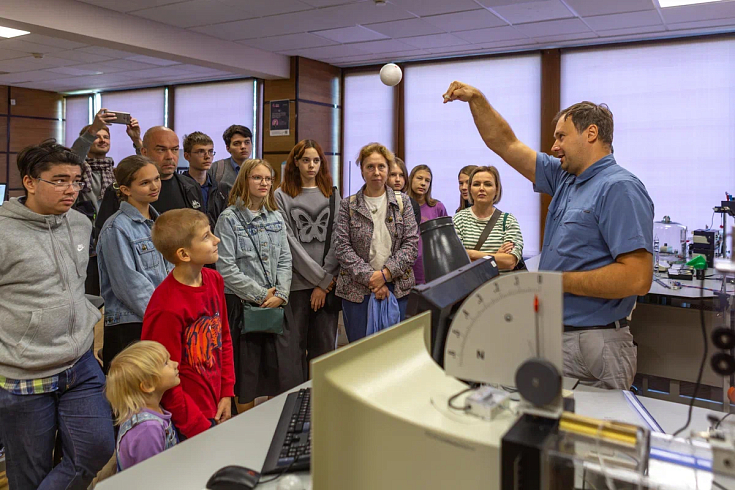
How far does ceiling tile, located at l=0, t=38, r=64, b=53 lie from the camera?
5.71 metres

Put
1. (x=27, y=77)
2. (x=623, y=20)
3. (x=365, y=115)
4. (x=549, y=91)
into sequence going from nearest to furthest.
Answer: (x=623, y=20) < (x=549, y=91) < (x=365, y=115) < (x=27, y=77)

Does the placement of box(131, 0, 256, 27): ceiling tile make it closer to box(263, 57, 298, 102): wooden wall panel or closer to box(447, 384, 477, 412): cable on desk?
box(263, 57, 298, 102): wooden wall panel

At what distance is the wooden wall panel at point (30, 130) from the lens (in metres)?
8.44

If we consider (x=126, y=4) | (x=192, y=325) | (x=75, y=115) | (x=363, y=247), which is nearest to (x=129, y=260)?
(x=192, y=325)

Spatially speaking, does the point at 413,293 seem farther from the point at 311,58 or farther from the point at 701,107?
the point at 311,58

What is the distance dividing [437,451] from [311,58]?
6.20 m

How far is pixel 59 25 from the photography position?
14.6 feet

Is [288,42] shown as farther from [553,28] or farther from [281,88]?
[553,28]

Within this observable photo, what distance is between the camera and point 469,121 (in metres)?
6.22

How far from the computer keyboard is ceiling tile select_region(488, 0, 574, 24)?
390cm

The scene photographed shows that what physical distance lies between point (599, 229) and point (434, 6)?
10.6ft

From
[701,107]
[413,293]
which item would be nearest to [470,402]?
[413,293]

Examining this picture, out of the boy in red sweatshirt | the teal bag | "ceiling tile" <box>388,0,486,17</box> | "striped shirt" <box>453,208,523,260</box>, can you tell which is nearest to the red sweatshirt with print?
the boy in red sweatshirt

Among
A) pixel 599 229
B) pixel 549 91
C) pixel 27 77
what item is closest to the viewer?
pixel 599 229
